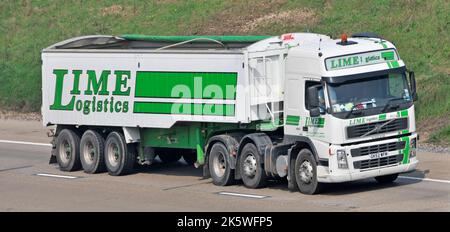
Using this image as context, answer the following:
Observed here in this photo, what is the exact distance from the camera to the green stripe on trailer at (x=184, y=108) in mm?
22986

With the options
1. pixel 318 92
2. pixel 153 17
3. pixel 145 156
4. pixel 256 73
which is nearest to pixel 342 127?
pixel 318 92

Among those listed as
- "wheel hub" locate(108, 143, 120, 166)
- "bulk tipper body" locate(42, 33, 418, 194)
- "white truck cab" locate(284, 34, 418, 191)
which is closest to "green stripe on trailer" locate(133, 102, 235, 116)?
"bulk tipper body" locate(42, 33, 418, 194)

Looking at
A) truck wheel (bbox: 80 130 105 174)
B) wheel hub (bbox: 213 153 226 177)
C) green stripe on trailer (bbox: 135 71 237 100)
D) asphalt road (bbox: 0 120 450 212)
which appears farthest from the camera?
truck wheel (bbox: 80 130 105 174)

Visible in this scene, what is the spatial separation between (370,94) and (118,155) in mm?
6961

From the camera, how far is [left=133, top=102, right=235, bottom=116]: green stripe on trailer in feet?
75.4

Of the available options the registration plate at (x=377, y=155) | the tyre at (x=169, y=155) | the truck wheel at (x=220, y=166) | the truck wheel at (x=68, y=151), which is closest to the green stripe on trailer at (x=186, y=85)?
the truck wheel at (x=220, y=166)

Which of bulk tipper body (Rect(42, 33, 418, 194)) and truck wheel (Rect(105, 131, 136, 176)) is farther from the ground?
bulk tipper body (Rect(42, 33, 418, 194))

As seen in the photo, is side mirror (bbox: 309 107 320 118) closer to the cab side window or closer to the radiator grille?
the cab side window

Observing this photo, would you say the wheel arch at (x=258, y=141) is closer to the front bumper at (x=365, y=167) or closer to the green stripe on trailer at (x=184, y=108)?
the green stripe on trailer at (x=184, y=108)

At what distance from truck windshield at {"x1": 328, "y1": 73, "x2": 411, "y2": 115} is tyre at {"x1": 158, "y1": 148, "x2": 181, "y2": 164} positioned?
21.1ft

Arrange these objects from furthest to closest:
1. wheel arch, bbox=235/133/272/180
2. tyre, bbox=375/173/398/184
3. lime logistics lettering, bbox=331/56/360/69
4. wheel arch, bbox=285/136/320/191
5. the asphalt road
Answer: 1. tyre, bbox=375/173/398/184
2. wheel arch, bbox=235/133/272/180
3. wheel arch, bbox=285/136/320/191
4. lime logistics lettering, bbox=331/56/360/69
5. the asphalt road

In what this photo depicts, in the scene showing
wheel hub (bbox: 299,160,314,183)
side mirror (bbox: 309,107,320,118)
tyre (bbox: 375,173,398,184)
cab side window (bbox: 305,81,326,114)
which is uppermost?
cab side window (bbox: 305,81,326,114)

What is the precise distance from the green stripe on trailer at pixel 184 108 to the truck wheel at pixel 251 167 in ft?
2.68

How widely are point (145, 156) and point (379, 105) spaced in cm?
656
